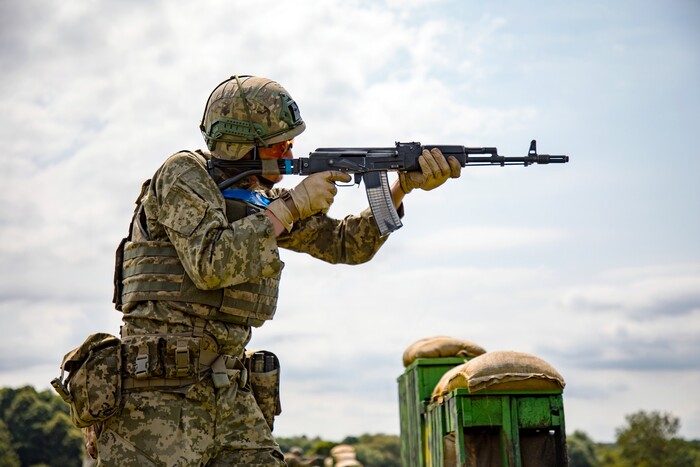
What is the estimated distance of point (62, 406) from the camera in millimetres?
47656

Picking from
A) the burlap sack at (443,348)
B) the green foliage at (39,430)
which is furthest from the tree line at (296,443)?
the burlap sack at (443,348)

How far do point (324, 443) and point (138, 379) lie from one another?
18832 millimetres

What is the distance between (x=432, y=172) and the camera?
20.9 ft

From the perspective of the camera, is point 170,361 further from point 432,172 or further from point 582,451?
point 582,451

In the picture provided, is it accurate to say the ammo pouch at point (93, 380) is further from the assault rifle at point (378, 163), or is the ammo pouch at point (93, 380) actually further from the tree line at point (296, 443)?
the tree line at point (296, 443)

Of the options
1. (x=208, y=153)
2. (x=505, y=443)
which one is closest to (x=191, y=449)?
(x=208, y=153)

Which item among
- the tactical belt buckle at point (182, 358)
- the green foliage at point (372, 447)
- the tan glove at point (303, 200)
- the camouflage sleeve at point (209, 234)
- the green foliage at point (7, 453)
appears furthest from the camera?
the green foliage at point (372, 447)

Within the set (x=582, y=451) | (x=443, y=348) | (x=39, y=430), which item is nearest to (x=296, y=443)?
(x=39, y=430)

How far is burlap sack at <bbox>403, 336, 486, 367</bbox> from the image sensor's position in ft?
32.5

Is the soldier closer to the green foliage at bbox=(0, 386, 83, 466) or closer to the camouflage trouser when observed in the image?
the camouflage trouser

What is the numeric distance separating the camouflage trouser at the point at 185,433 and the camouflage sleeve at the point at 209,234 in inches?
26.6

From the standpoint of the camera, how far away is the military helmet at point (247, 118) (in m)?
5.90

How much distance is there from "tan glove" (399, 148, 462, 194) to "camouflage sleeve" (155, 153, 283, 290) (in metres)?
1.30

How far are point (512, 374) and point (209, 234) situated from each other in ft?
10.8
